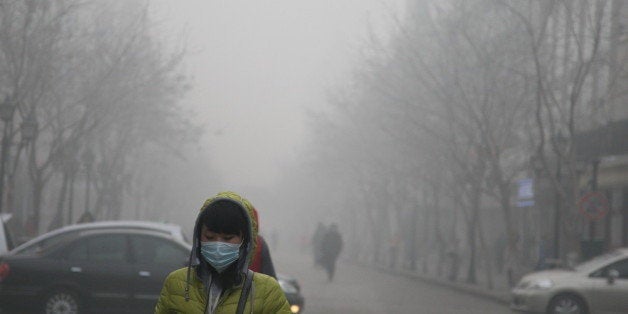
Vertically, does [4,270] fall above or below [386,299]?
above

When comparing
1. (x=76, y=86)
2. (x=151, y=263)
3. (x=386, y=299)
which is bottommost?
(x=386, y=299)

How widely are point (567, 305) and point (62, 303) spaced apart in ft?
31.6

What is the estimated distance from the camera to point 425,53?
38.3 m

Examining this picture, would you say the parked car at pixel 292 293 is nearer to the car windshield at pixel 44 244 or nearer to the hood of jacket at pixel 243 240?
the car windshield at pixel 44 244

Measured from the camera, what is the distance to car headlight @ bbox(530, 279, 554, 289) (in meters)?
20.9

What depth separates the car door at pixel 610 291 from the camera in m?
19.8

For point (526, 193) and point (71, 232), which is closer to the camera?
point (71, 232)

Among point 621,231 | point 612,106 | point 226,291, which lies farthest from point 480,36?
point 226,291

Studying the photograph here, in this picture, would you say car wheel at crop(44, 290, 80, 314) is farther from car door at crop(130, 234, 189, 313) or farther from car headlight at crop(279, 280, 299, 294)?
car headlight at crop(279, 280, 299, 294)

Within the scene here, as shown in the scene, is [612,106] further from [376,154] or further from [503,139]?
[376,154]

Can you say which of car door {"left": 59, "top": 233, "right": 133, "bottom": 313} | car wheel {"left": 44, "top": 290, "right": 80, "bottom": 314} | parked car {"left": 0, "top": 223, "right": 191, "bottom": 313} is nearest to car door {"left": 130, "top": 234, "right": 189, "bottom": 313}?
parked car {"left": 0, "top": 223, "right": 191, "bottom": 313}

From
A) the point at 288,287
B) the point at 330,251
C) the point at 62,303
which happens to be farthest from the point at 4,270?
the point at 330,251

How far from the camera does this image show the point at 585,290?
20.3m

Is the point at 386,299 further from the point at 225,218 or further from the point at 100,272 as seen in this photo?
the point at 225,218
